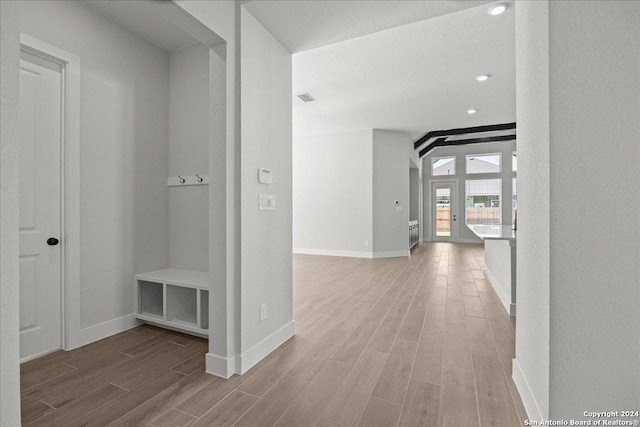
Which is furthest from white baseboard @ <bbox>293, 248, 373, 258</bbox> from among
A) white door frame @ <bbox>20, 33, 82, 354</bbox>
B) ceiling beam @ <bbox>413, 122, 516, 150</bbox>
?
white door frame @ <bbox>20, 33, 82, 354</bbox>

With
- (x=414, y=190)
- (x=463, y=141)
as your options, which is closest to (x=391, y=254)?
(x=414, y=190)

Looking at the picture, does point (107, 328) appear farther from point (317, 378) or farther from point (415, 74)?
point (415, 74)

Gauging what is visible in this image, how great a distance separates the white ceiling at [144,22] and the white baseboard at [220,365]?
99.3 inches

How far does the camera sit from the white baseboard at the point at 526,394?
148 centimetres

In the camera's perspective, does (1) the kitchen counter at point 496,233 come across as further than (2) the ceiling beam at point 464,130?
No

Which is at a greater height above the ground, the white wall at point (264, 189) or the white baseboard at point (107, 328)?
the white wall at point (264, 189)

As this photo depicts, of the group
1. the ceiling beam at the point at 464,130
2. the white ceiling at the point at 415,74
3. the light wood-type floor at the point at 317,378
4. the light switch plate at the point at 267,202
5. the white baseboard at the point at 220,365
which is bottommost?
the light wood-type floor at the point at 317,378

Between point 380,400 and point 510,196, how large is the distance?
10082mm

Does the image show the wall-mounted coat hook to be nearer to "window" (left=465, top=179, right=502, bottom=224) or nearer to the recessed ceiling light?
the recessed ceiling light

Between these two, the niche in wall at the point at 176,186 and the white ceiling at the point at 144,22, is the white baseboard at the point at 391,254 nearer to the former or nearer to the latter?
the niche in wall at the point at 176,186

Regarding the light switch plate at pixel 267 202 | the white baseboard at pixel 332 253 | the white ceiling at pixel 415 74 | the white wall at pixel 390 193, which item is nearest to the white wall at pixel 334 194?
the white baseboard at pixel 332 253

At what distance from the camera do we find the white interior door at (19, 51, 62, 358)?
2221 millimetres

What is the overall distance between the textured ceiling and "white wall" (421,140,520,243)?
9062 millimetres

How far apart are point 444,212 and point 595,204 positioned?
10.2 meters
